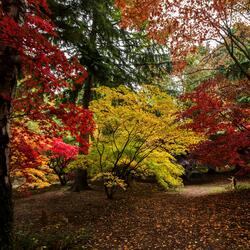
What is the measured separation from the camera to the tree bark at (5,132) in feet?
12.8

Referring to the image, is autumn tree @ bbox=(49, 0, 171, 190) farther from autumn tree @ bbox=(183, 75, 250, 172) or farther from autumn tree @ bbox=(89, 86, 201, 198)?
autumn tree @ bbox=(183, 75, 250, 172)

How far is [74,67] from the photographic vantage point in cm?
417

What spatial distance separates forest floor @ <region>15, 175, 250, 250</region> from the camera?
17.9 feet

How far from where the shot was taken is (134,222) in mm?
7129

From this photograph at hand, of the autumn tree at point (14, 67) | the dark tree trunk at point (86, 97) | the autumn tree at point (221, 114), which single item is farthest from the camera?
the dark tree trunk at point (86, 97)

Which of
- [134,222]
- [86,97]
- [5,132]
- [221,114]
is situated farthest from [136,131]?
[5,132]

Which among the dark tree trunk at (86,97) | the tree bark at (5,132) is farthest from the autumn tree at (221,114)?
the dark tree trunk at (86,97)

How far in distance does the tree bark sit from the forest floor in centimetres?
75

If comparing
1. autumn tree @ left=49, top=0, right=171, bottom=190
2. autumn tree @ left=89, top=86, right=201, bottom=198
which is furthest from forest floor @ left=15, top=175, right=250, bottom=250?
autumn tree @ left=49, top=0, right=171, bottom=190

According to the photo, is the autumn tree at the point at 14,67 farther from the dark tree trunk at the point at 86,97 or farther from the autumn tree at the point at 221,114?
the dark tree trunk at the point at 86,97

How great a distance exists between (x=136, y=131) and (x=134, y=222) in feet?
8.51

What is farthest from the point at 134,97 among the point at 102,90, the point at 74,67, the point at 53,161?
the point at 53,161

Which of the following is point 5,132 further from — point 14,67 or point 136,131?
point 136,131

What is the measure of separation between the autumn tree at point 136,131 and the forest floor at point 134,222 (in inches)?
37.8
